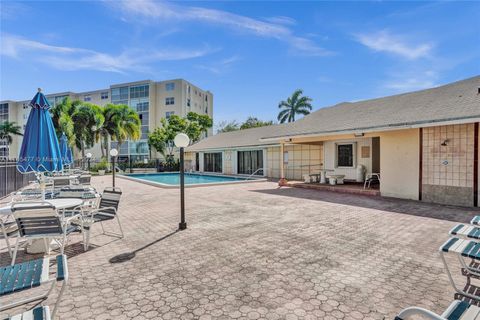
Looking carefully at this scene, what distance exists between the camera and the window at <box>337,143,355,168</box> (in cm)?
1637

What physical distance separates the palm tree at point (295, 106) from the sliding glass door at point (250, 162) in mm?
22264

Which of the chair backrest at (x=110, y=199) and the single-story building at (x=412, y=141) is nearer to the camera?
the chair backrest at (x=110, y=199)

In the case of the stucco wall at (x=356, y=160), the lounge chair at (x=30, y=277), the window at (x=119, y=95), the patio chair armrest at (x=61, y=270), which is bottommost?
the lounge chair at (x=30, y=277)

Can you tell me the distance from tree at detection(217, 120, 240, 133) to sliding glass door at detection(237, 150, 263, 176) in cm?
3441

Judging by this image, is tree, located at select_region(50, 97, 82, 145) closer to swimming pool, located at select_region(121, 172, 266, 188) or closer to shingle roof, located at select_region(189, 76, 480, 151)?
swimming pool, located at select_region(121, 172, 266, 188)

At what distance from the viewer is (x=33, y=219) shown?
4.27 meters

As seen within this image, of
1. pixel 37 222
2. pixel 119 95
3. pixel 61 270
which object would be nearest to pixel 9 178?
pixel 37 222

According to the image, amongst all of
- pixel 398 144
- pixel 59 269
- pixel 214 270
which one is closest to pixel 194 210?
pixel 214 270

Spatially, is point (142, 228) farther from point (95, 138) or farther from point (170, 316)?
point (95, 138)

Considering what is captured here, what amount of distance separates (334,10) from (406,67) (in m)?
6.74

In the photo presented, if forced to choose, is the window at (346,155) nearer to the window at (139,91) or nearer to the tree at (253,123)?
the tree at (253,123)

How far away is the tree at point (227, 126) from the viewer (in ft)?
196

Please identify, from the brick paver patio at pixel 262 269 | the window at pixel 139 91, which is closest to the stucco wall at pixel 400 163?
the brick paver patio at pixel 262 269

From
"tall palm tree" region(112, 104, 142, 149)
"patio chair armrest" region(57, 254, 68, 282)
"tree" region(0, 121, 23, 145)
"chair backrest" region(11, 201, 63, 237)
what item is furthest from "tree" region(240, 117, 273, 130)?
"patio chair armrest" region(57, 254, 68, 282)
